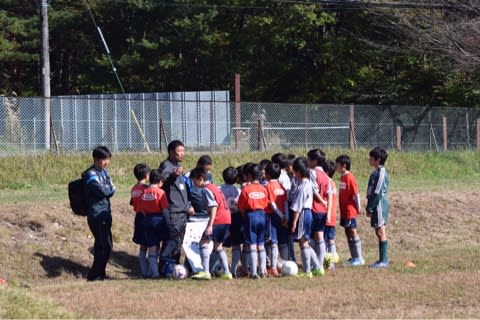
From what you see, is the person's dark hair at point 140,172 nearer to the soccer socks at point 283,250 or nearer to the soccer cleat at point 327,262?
the soccer socks at point 283,250

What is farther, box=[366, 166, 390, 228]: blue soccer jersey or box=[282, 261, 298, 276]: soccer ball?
box=[366, 166, 390, 228]: blue soccer jersey

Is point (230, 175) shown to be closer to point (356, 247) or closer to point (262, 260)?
point (262, 260)

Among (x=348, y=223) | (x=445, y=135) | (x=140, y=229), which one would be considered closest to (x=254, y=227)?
(x=140, y=229)

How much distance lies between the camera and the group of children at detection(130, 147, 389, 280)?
15.0 m

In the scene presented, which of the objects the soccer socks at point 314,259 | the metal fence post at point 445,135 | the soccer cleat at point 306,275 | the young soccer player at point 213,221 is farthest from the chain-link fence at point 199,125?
the soccer cleat at point 306,275

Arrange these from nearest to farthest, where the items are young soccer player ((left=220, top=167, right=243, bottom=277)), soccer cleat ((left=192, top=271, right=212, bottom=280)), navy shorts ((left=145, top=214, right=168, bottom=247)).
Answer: soccer cleat ((left=192, top=271, right=212, bottom=280)) < navy shorts ((left=145, top=214, right=168, bottom=247)) < young soccer player ((left=220, top=167, right=243, bottom=277))

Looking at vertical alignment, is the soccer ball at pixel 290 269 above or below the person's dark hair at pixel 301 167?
below

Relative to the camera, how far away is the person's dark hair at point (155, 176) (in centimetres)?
1506

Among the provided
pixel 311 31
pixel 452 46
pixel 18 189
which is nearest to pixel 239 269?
pixel 18 189

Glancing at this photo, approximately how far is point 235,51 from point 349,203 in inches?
1514

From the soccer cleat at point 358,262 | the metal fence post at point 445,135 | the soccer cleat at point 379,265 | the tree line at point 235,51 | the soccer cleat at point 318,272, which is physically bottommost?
the soccer cleat at point 358,262

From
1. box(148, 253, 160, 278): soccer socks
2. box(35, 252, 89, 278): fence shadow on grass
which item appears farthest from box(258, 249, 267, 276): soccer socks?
box(35, 252, 89, 278): fence shadow on grass

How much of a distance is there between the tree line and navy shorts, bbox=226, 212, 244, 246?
107 feet

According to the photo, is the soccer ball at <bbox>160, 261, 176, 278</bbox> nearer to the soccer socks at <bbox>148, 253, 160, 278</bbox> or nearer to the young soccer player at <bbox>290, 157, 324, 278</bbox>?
the soccer socks at <bbox>148, 253, 160, 278</bbox>
